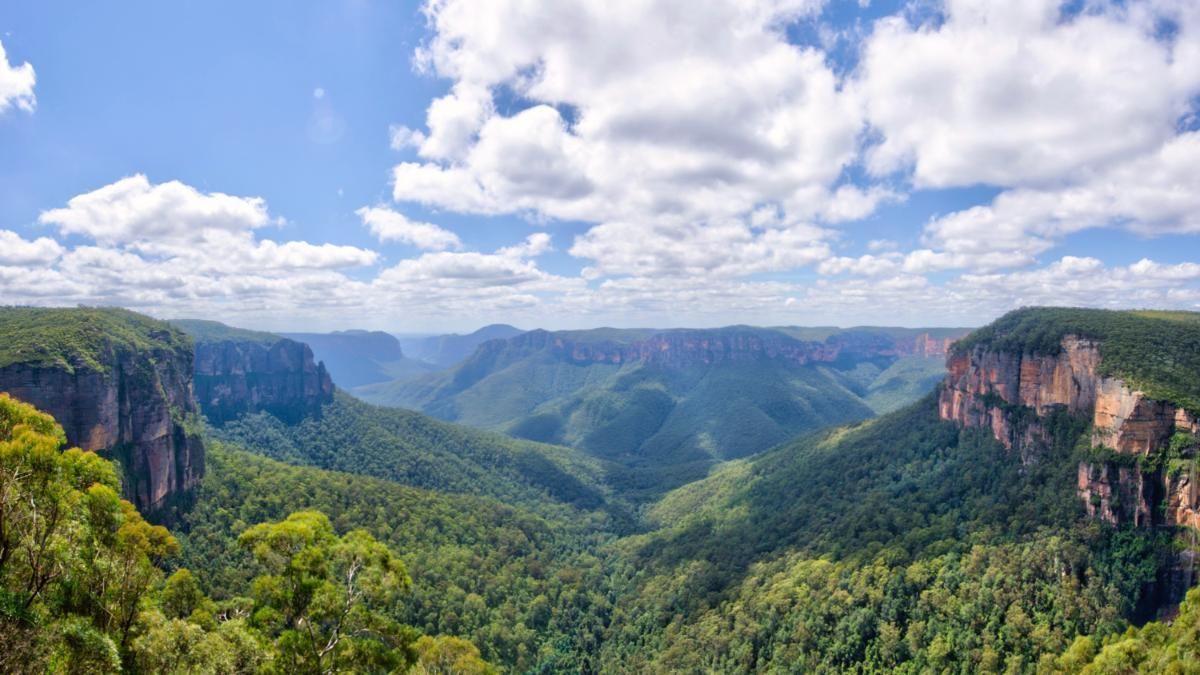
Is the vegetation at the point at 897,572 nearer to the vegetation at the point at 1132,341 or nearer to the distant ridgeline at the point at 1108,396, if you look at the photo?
the distant ridgeline at the point at 1108,396

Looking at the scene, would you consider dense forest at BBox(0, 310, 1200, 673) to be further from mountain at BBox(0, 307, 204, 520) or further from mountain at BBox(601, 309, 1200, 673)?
mountain at BBox(0, 307, 204, 520)

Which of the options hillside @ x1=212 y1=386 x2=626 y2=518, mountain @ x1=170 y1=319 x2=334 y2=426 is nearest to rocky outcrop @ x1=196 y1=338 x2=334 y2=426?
mountain @ x1=170 y1=319 x2=334 y2=426

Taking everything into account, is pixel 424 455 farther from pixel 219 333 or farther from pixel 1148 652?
pixel 1148 652

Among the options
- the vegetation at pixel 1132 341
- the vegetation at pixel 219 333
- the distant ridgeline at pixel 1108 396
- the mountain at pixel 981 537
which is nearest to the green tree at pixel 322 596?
the mountain at pixel 981 537

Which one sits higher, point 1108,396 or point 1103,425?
point 1108,396

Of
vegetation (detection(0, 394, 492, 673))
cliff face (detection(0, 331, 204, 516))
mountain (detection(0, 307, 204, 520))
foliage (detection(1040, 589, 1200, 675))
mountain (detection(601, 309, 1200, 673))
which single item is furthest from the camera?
mountain (detection(0, 307, 204, 520))

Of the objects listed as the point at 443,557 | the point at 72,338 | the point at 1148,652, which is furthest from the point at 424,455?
the point at 1148,652
